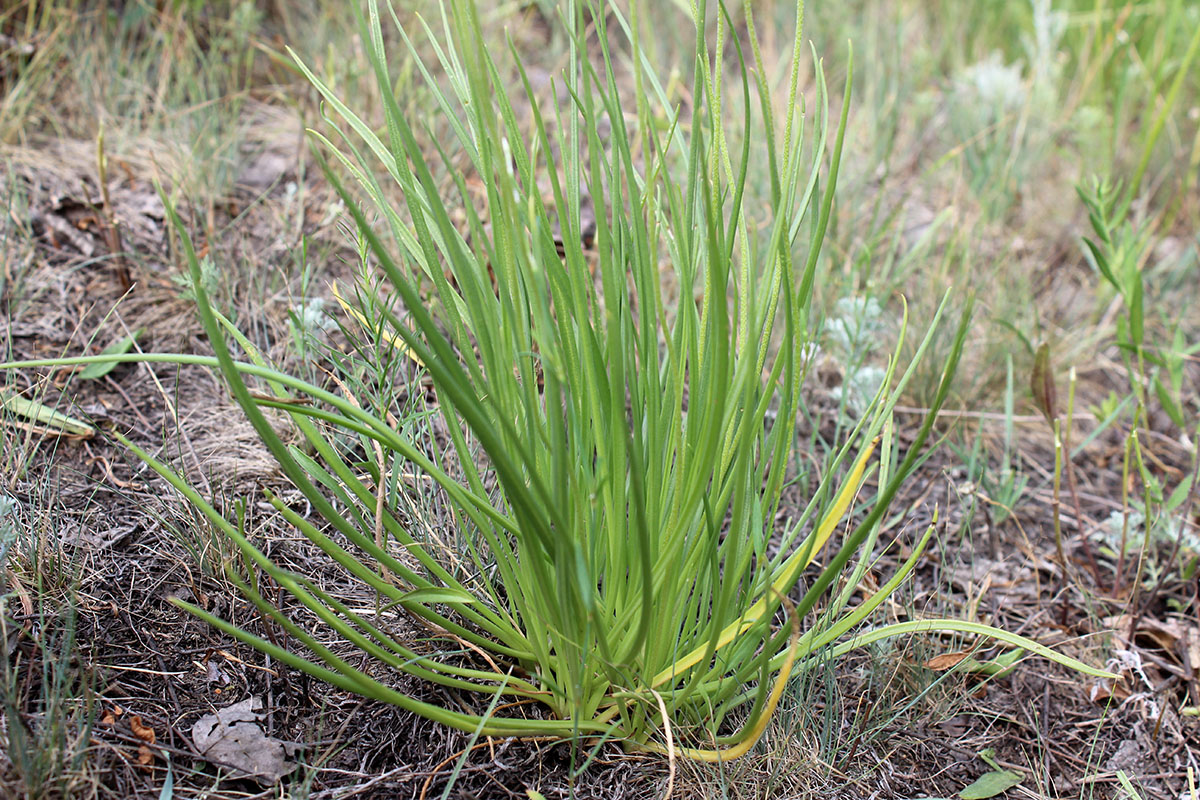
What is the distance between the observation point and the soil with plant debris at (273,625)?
3.34 ft

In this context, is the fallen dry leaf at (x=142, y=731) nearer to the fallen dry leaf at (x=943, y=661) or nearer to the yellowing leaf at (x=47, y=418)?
the yellowing leaf at (x=47, y=418)

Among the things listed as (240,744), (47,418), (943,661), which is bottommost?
(943,661)

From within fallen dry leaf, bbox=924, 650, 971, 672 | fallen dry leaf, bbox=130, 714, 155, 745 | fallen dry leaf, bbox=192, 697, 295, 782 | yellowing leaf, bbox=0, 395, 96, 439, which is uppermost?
yellowing leaf, bbox=0, 395, 96, 439

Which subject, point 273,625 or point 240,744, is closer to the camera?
point 240,744

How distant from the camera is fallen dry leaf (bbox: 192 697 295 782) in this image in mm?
990

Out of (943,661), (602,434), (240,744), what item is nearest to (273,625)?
(240,744)

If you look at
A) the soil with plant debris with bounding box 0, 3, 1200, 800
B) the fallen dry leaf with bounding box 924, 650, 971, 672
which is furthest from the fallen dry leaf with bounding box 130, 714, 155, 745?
the fallen dry leaf with bounding box 924, 650, 971, 672

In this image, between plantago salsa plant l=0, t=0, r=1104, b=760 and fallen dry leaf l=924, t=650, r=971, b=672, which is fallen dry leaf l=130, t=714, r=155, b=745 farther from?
fallen dry leaf l=924, t=650, r=971, b=672

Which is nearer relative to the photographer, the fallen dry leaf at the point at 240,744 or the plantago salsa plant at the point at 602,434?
the plantago salsa plant at the point at 602,434

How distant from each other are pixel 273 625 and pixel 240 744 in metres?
0.19

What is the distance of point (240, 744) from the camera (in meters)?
1.02

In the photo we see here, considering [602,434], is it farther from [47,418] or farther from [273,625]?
[47,418]

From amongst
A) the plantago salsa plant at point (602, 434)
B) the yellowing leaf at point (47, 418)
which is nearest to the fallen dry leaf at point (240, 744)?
the plantago salsa plant at point (602, 434)

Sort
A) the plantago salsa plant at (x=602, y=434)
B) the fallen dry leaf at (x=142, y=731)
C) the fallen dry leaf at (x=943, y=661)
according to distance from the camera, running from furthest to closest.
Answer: the fallen dry leaf at (x=943, y=661), the fallen dry leaf at (x=142, y=731), the plantago salsa plant at (x=602, y=434)
